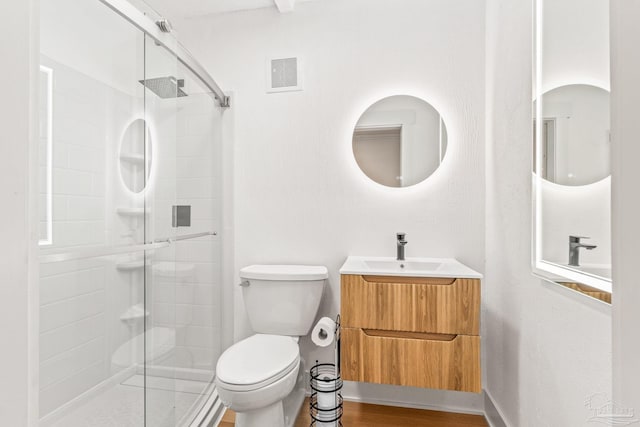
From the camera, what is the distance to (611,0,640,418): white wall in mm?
276

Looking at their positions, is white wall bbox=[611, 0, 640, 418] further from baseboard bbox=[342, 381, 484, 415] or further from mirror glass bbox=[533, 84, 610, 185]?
baseboard bbox=[342, 381, 484, 415]

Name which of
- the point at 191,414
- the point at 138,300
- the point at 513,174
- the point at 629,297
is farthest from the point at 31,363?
the point at 513,174

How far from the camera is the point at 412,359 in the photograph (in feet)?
4.53

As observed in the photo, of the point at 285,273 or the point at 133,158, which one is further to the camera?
the point at 285,273

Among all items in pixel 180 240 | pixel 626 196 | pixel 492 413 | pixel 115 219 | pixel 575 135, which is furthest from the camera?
pixel 492 413

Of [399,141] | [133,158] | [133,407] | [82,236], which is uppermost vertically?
[399,141]

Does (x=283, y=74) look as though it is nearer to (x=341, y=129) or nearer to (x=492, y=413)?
(x=341, y=129)

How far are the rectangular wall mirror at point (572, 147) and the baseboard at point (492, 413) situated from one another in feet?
2.78

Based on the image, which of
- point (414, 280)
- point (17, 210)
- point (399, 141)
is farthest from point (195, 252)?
point (17, 210)

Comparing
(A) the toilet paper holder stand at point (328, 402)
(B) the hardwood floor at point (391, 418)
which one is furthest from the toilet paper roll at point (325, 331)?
(B) the hardwood floor at point (391, 418)

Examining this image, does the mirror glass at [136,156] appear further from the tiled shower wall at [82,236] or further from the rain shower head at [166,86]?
the rain shower head at [166,86]

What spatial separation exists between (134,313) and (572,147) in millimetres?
1583

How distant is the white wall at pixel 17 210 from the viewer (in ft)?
0.91

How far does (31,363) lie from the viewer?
0.34 metres
